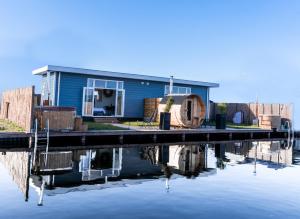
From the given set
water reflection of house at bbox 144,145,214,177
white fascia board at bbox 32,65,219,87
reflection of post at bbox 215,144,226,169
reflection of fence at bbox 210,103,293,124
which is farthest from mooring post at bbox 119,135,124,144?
reflection of fence at bbox 210,103,293,124

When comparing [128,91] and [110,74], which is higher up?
[110,74]

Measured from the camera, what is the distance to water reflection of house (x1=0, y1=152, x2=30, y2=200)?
28.0 feet

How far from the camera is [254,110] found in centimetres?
3089

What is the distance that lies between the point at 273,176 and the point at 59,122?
9.34 meters

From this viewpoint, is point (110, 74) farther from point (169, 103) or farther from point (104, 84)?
point (169, 103)

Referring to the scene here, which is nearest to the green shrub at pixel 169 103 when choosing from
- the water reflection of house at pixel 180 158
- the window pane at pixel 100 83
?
the water reflection of house at pixel 180 158

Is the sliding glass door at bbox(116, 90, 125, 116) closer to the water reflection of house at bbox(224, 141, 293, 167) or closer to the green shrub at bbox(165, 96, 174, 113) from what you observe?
the green shrub at bbox(165, 96, 174, 113)

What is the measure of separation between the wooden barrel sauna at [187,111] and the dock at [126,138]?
2.03 m

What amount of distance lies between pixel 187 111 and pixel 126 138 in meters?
5.87

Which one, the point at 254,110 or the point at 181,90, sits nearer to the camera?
the point at 181,90

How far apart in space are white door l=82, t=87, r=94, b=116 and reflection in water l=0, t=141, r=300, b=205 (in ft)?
24.3

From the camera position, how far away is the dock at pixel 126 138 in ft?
43.4

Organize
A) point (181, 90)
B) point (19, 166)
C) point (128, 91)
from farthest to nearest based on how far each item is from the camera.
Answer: point (181, 90) < point (128, 91) < point (19, 166)

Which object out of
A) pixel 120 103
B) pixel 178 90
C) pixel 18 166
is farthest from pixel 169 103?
pixel 18 166
